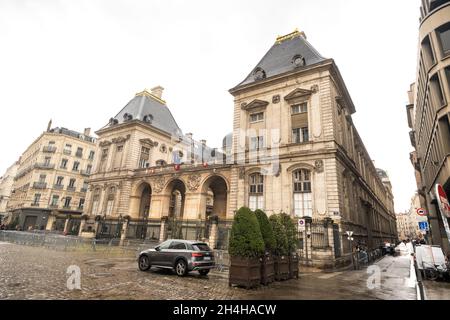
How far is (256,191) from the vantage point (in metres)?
22.6

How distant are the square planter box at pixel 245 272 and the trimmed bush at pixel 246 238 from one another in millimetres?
214

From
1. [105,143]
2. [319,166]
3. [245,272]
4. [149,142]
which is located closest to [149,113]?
[149,142]

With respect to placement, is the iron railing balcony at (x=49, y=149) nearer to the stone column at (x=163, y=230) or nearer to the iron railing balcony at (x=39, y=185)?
the iron railing balcony at (x=39, y=185)

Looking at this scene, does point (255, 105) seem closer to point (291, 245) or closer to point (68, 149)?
point (291, 245)

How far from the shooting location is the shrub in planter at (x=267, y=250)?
32.8 feet

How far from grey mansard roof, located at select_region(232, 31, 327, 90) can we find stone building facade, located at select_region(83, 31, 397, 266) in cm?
12

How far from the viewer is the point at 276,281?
1113 cm

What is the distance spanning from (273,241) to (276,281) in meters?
1.77

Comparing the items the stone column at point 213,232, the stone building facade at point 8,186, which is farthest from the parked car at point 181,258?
the stone building facade at point 8,186

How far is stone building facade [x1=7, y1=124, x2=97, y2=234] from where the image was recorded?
46750 mm

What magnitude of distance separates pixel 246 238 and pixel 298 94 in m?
16.4

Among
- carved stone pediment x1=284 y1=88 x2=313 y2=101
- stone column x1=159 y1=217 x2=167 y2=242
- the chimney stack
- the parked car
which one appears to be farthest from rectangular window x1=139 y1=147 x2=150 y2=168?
the parked car
